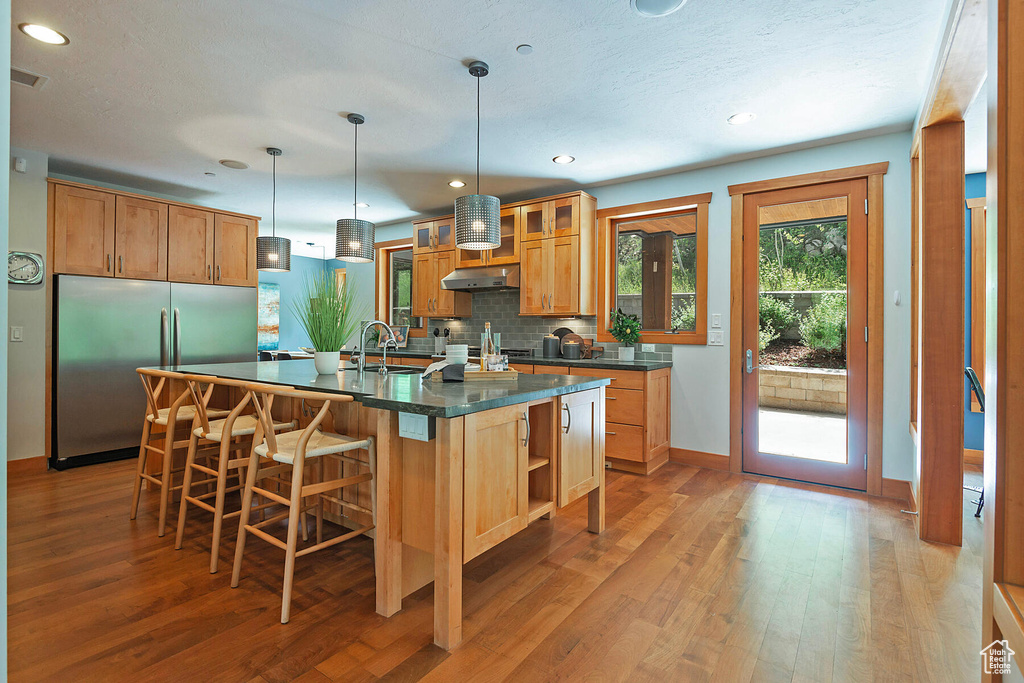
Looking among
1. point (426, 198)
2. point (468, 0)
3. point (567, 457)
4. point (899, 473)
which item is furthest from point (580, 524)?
point (426, 198)

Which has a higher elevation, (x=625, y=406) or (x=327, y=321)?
(x=327, y=321)

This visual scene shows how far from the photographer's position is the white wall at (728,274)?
3520 millimetres

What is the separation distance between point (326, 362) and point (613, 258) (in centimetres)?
307

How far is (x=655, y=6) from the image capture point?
2.17 meters

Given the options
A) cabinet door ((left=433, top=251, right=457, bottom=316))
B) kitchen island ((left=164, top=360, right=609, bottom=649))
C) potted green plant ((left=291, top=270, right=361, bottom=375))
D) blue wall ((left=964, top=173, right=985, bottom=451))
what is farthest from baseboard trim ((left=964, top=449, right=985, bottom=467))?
potted green plant ((left=291, top=270, right=361, bottom=375))

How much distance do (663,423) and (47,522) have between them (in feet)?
14.2

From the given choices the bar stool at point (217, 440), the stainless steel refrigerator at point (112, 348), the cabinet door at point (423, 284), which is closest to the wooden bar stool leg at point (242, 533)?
the bar stool at point (217, 440)

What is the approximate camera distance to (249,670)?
166 centimetres

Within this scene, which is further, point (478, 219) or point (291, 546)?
point (478, 219)

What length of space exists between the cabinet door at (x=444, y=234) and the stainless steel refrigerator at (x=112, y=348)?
240cm

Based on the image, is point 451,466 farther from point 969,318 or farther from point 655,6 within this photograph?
point 969,318

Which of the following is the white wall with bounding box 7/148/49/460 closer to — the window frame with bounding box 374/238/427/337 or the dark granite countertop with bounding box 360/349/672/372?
the window frame with bounding box 374/238/427/337

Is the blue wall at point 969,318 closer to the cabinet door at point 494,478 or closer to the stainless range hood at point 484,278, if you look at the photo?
the stainless range hood at point 484,278

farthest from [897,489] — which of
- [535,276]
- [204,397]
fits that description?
[204,397]
